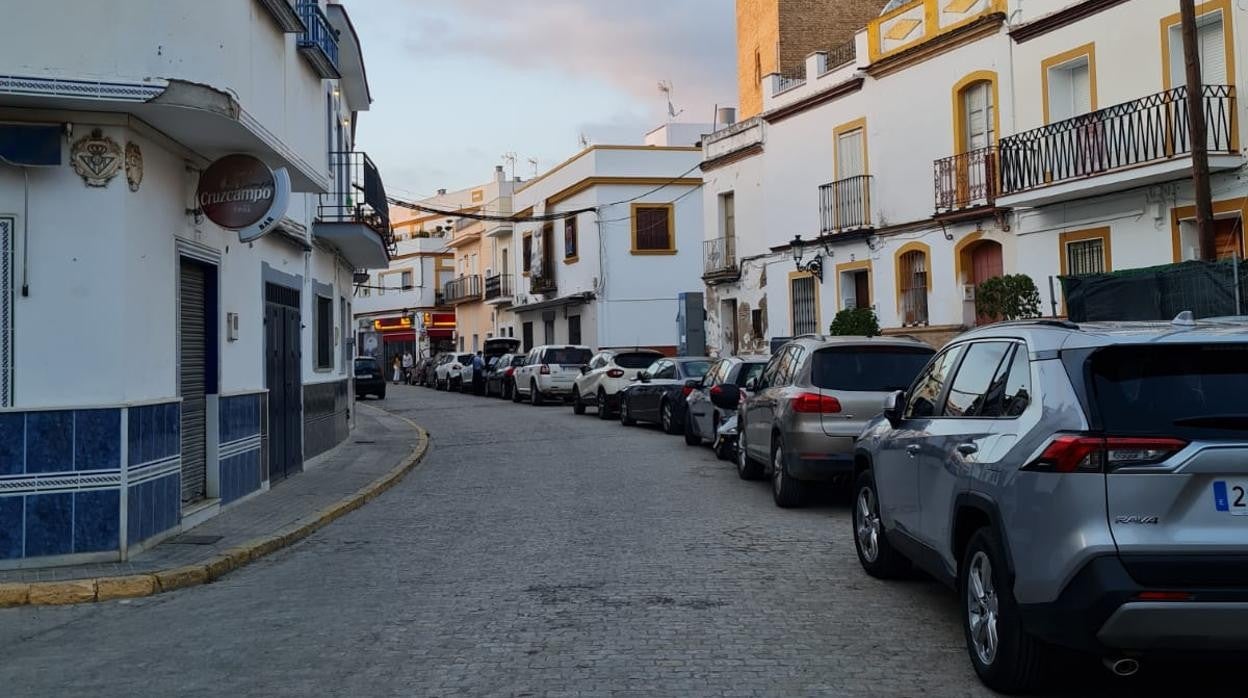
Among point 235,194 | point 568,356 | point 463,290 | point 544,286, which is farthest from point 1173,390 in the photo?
point 463,290

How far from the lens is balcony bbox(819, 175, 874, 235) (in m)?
24.0

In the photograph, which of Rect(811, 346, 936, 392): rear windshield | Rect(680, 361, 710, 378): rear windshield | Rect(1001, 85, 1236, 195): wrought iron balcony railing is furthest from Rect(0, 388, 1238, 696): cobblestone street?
Rect(680, 361, 710, 378): rear windshield

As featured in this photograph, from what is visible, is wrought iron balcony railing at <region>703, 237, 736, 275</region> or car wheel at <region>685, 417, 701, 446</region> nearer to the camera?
car wheel at <region>685, 417, 701, 446</region>

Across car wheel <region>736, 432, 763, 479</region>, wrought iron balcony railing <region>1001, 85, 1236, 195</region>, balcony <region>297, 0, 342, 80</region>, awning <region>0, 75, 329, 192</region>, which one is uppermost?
balcony <region>297, 0, 342, 80</region>

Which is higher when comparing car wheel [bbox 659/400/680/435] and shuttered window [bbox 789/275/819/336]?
shuttered window [bbox 789/275/819/336]

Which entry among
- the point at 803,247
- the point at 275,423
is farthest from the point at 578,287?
the point at 275,423

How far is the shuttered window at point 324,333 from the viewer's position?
18109mm

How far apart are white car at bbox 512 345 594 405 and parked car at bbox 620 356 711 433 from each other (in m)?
8.32

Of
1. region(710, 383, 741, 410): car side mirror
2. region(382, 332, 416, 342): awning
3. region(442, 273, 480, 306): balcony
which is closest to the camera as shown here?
region(710, 383, 741, 410): car side mirror

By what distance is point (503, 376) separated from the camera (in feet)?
123

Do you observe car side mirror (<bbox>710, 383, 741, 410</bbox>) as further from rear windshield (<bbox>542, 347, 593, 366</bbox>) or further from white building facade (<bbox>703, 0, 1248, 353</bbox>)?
rear windshield (<bbox>542, 347, 593, 366</bbox>)

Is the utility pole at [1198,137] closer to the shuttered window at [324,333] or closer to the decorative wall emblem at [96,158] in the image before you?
the decorative wall emblem at [96,158]

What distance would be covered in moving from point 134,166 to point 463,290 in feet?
168

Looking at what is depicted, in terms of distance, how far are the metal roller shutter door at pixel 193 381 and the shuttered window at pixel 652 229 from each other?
2971 centimetres
